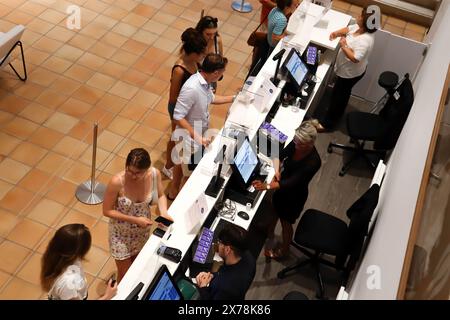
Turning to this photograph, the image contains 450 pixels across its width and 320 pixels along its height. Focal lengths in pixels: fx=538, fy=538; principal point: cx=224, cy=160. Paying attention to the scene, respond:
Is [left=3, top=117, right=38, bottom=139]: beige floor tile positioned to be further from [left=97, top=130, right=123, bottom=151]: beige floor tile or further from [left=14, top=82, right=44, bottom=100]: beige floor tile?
[left=97, top=130, right=123, bottom=151]: beige floor tile

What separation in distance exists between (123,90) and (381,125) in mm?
3166

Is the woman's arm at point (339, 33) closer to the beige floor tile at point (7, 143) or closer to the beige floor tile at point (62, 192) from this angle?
the beige floor tile at point (62, 192)

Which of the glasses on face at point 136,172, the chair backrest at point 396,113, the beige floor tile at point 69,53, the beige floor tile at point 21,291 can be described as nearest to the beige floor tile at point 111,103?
the beige floor tile at point 69,53

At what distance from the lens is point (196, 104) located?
485cm

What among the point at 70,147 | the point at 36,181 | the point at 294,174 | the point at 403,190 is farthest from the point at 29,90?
the point at 403,190

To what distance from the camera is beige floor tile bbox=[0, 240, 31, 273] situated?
4836 millimetres

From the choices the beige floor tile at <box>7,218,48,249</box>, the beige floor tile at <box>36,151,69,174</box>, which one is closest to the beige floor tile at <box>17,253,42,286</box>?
the beige floor tile at <box>7,218,48,249</box>

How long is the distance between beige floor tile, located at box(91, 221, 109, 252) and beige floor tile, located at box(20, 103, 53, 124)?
64.8 inches

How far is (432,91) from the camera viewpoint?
5000 millimetres

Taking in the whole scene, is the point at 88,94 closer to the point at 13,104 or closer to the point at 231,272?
the point at 13,104

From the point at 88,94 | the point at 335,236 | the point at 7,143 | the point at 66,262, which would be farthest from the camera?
the point at 88,94
